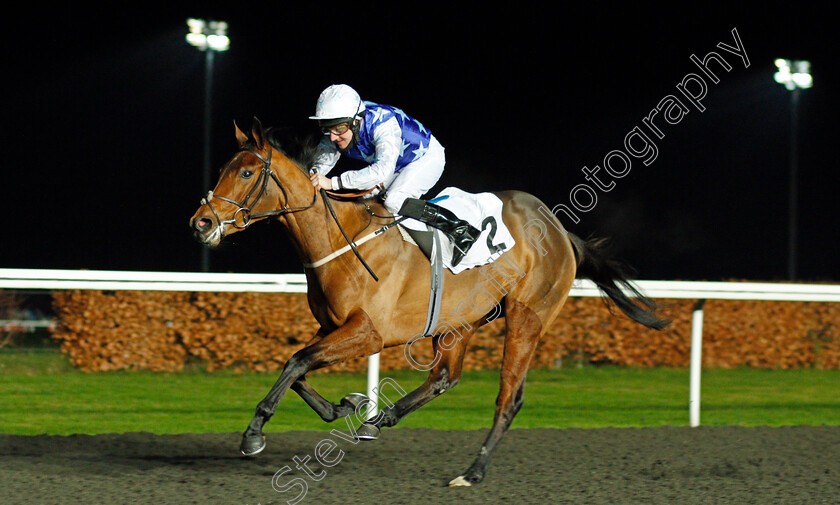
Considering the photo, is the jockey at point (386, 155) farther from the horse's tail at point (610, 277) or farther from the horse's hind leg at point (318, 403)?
the horse's tail at point (610, 277)

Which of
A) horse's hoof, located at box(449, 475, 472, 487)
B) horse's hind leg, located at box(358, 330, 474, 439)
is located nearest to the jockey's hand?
horse's hind leg, located at box(358, 330, 474, 439)

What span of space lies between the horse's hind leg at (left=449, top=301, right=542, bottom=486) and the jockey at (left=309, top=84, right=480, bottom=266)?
0.52 metres

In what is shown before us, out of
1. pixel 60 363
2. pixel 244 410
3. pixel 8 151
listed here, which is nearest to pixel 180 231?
pixel 8 151

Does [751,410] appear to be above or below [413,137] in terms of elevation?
below

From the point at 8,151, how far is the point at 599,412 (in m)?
22.5

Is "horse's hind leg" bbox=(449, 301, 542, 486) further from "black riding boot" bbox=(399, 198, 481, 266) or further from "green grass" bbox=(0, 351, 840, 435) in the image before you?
"green grass" bbox=(0, 351, 840, 435)

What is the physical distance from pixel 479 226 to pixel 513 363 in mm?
694

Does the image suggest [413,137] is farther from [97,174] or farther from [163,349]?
[97,174]

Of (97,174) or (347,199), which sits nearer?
(347,199)

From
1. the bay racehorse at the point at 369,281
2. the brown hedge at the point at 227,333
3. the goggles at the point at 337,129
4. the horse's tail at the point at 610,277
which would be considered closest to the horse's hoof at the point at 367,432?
the bay racehorse at the point at 369,281

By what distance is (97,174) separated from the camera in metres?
24.0

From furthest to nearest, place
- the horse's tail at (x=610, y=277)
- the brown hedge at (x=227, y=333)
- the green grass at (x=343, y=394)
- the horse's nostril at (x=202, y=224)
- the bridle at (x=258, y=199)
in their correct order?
the brown hedge at (x=227, y=333)
the green grass at (x=343, y=394)
the horse's tail at (x=610, y=277)
the bridle at (x=258, y=199)
the horse's nostril at (x=202, y=224)

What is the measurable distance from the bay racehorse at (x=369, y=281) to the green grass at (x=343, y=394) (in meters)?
1.27

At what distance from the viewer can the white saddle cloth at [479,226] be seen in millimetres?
3990
